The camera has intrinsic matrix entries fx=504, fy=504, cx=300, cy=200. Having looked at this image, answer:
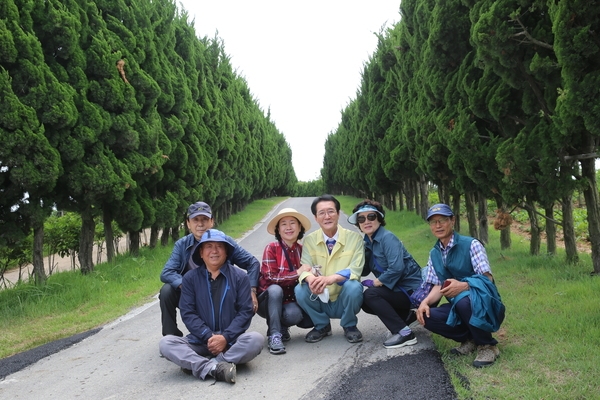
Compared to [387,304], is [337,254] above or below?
above

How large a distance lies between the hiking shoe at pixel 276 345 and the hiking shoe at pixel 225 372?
0.70 meters

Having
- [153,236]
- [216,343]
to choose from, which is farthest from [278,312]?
[153,236]

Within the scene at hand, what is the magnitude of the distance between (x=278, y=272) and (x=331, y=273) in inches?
21.2

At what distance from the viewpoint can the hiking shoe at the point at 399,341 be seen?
183 inches

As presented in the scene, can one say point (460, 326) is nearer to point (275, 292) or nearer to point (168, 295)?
point (275, 292)

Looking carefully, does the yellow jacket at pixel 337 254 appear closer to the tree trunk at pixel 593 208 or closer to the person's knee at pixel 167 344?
the person's knee at pixel 167 344

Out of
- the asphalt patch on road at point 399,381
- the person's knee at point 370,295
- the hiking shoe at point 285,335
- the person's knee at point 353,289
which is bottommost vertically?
the asphalt patch on road at point 399,381

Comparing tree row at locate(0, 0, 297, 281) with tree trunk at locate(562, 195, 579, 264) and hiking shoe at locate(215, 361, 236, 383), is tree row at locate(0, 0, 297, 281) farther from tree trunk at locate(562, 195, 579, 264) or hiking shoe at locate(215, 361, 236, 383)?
tree trunk at locate(562, 195, 579, 264)

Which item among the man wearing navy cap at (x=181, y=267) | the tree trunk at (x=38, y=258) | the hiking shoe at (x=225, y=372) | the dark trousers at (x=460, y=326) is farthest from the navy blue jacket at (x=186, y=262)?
the tree trunk at (x=38, y=258)

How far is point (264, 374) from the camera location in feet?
13.8

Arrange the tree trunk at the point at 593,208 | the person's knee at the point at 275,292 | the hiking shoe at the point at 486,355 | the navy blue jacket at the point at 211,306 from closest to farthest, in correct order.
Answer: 1. the hiking shoe at the point at 486,355
2. the navy blue jacket at the point at 211,306
3. the person's knee at the point at 275,292
4. the tree trunk at the point at 593,208

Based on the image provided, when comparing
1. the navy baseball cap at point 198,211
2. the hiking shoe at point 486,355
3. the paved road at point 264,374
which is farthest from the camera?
the navy baseball cap at point 198,211

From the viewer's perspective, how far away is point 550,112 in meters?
6.69

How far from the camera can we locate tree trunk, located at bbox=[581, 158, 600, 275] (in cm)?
646
